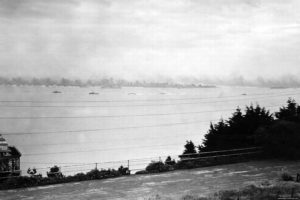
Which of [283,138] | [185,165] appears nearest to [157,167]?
[185,165]

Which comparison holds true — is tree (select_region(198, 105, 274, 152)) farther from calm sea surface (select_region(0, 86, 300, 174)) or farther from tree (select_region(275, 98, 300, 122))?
calm sea surface (select_region(0, 86, 300, 174))

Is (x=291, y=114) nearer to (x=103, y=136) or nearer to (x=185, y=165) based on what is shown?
(x=185, y=165)

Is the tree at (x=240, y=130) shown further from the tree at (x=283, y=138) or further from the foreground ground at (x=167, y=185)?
the foreground ground at (x=167, y=185)

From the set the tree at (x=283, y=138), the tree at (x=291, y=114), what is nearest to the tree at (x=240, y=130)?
the tree at (x=291, y=114)

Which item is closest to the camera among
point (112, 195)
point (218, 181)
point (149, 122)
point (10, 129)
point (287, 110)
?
point (112, 195)

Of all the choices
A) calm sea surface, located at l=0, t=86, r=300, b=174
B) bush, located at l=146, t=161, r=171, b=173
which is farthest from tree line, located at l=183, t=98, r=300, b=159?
calm sea surface, located at l=0, t=86, r=300, b=174

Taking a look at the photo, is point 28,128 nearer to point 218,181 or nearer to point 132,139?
point 132,139

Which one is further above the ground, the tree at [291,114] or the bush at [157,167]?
the tree at [291,114]

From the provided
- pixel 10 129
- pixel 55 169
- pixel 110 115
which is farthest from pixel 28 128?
pixel 55 169
